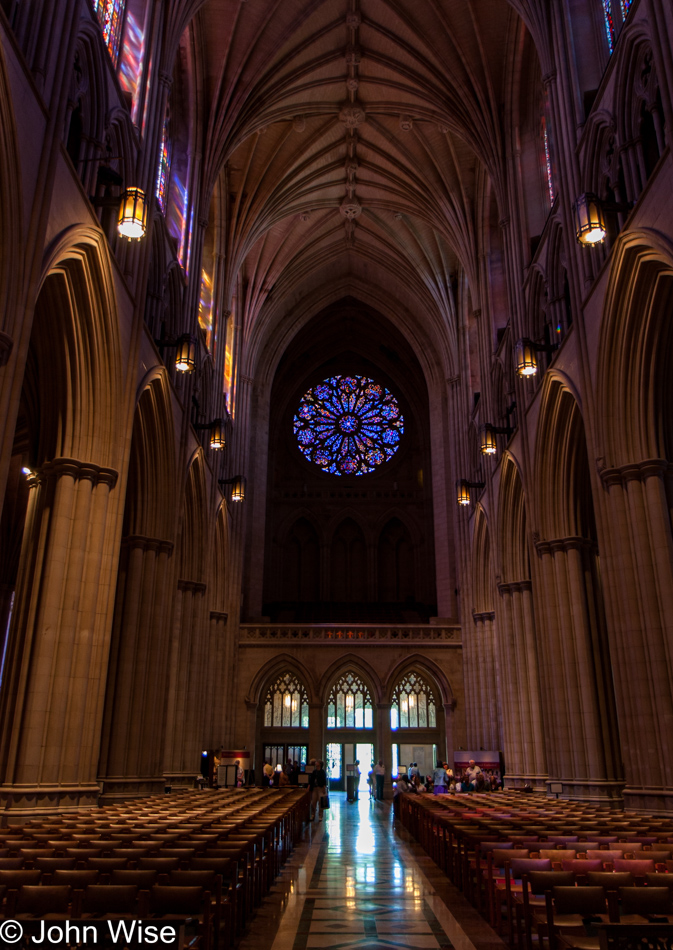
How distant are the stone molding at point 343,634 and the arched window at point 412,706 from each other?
1.61 metres

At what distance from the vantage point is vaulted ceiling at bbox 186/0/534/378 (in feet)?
67.6

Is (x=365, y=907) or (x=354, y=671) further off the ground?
(x=354, y=671)

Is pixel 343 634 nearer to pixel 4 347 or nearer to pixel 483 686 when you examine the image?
pixel 483 686

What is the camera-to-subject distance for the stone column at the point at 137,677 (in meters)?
13.5

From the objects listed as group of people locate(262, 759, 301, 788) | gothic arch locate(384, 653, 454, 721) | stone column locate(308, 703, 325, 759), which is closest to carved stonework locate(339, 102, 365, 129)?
gothic arch locate(384, 653, 454, 721)

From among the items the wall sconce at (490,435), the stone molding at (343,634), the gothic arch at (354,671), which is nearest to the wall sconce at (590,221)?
the wall sconce at (490,435)

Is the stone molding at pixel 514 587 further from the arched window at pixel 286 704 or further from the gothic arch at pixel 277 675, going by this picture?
the arched window at pixel 286 704

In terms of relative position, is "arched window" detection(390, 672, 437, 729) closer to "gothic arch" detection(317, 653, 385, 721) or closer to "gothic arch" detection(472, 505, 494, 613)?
"gothic arch" detection(317, 653, 385, 721)

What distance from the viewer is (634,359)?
1203cm

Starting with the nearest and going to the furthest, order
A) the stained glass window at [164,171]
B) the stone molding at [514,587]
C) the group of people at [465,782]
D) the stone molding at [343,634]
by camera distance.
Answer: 1. the stained glass window at [164,171]
2. the stone molding at [514,587]
3. the group of people at [465,782]
4. the stone molding at [343,634]

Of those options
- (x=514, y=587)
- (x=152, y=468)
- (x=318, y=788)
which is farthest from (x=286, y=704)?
(x=152, y=468)

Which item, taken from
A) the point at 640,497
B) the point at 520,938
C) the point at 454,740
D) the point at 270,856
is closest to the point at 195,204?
the point at 640,497

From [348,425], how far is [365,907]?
106 feet

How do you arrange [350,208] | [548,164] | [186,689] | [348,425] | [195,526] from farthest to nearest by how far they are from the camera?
[348,425] → [350,208] → [195,526] → [186,689] → [548,164]
